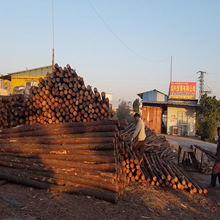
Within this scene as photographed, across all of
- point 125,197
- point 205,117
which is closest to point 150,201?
point 125,197

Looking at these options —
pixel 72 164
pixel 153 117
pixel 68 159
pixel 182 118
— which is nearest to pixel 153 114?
pixel 153 117

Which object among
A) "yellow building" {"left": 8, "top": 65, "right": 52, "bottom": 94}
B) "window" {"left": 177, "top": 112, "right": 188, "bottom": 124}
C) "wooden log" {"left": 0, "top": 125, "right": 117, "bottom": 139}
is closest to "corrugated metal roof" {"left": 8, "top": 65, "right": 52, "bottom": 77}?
"yellow building" {"left": 8, "top": 65, "right": 52, "bottom": 94}

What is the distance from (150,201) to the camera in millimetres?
5703

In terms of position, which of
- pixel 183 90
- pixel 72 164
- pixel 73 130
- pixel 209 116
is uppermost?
pixel 183 90

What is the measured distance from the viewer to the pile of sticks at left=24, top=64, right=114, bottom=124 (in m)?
7.34

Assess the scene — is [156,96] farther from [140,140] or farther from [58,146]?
[58,146]

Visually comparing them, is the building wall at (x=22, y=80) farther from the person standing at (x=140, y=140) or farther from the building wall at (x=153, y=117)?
the person standing at (x=140, y=140)

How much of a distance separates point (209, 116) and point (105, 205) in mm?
21337

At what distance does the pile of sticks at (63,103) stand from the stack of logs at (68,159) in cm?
85

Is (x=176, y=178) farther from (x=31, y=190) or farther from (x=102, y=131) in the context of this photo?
(x=31, y=190)

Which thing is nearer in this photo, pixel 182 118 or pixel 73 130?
pixel 73 130

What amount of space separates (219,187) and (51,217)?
6.34 m

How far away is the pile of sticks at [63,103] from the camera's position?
7.34 meters

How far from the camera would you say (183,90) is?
27.6 metres
